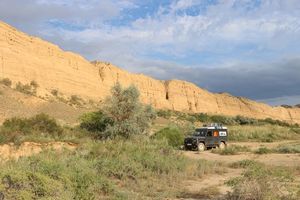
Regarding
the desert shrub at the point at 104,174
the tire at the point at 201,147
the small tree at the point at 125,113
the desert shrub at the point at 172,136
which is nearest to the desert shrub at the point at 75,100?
the desert shrub at the point at 172,136

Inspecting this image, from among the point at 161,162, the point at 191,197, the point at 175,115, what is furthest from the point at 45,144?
the point at 175,115

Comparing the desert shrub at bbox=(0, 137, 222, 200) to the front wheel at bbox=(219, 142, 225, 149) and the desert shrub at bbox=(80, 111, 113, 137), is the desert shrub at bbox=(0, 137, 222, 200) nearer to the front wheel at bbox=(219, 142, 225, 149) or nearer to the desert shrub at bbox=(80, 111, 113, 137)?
the desert shrub at bbox=(80, 111, 113, 137)

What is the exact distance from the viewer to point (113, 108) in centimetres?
3662

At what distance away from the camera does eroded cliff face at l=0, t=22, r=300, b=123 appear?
61.2 metres

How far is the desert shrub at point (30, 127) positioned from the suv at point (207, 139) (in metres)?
10.8

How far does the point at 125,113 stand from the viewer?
36.5 m

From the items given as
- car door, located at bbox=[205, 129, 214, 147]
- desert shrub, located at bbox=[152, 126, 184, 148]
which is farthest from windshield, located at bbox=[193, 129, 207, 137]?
desert shrub, located at bbox=[152, 126, 184, 148]

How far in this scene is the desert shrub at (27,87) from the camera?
2154 inches

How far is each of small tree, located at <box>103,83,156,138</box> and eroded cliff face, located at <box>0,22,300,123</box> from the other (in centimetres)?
2340

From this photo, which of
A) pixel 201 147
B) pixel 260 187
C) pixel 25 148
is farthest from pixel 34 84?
pixel 260 187

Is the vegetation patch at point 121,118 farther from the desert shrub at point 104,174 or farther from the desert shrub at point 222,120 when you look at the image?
the desert shrub at point 222,120

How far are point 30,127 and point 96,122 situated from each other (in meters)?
8.81

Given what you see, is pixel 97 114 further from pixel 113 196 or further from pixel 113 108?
pixel 113 196

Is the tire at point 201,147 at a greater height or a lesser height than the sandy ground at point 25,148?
lesser
